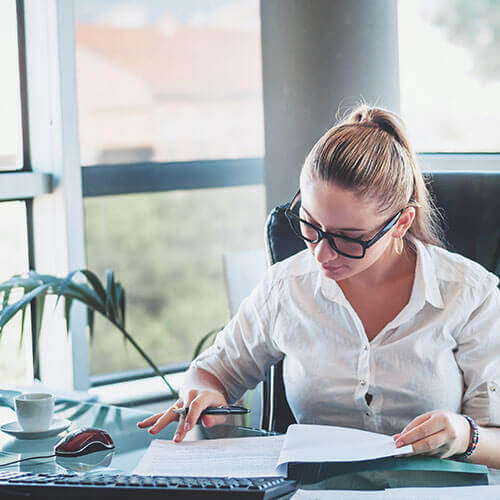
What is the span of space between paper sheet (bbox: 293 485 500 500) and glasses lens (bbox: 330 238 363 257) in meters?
0.43

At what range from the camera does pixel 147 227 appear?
114 inches

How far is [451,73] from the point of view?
8.38 ft

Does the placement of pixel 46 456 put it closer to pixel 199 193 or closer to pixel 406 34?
pixel 199 193

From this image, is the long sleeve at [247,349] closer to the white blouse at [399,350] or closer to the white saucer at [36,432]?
the white blouse at [399,350]

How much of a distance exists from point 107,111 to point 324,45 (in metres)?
0.86

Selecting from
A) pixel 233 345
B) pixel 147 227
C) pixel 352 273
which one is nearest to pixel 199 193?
pixel 147 227

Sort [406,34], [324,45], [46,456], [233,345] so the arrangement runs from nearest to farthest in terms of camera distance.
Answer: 1. [46,456]
2. [233,345]
3. [324,45]
4. [406,34]

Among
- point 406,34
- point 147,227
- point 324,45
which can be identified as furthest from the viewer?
point 147,227

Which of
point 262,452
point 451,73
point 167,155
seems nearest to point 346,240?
point 262,452

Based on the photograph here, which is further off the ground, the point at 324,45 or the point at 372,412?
the point at 324,45

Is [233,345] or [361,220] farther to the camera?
[233,345]

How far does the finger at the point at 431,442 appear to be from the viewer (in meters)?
1.19

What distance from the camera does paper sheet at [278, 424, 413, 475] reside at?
45.6 inches

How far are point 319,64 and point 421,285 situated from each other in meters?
1.14
